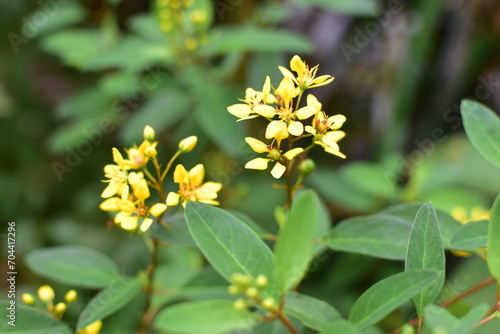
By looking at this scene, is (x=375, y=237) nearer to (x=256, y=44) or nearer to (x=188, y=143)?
(x=188, y=143)

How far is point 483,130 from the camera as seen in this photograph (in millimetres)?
864

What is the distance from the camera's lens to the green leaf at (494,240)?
70 centimetres

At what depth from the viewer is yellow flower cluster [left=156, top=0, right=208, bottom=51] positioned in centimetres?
164

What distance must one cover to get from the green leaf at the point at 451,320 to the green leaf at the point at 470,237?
0.56ft

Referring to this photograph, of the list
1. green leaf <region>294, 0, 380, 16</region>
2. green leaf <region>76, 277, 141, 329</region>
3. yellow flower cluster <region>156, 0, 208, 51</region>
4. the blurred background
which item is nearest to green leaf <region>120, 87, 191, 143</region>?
the blurred background

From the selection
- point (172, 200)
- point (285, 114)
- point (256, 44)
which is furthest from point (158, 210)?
point (256, 44)

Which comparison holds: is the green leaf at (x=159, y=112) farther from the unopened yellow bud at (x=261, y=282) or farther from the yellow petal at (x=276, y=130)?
the unopened yellow bud at (x=261, y=282)

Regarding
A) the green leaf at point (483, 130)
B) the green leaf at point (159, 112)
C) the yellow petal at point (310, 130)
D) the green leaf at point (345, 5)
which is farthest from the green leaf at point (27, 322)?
the green leaf at point (345, 5)

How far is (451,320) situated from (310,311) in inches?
9.2

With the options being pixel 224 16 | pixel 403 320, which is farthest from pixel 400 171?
pixel 224 16

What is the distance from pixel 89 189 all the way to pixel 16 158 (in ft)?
1.31

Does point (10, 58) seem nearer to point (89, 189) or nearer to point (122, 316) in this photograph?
point (89, 189)

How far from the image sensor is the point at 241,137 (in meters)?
1.72

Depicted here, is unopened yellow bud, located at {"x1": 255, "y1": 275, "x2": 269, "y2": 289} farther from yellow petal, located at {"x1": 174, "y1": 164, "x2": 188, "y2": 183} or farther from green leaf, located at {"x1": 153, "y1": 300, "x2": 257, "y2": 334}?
yellow petal, located at {"x1": 174, "y1": 164, "x2": 188, "y2": 183}
